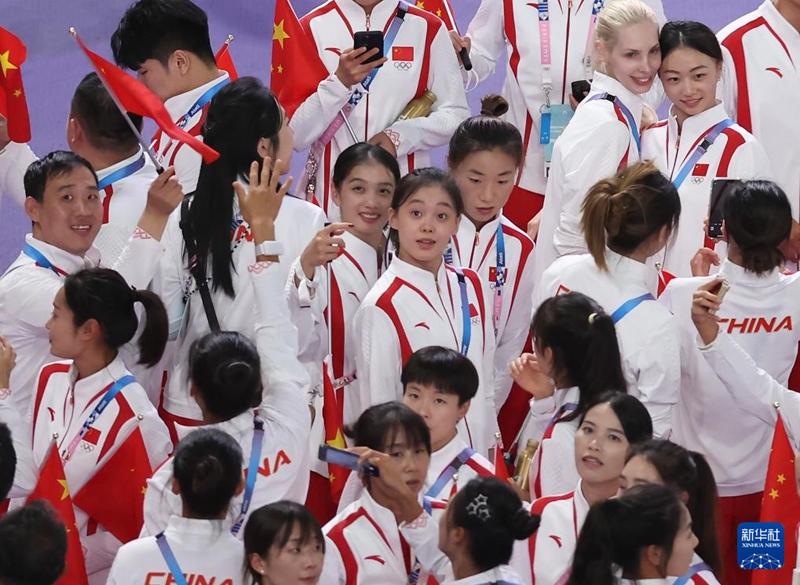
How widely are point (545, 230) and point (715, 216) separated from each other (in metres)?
1.05

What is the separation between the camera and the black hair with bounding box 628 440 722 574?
400 centimetres

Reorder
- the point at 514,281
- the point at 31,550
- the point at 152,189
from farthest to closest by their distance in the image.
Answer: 1. the point at 514,281
2. the point at 152,189
3. the point at 31,550

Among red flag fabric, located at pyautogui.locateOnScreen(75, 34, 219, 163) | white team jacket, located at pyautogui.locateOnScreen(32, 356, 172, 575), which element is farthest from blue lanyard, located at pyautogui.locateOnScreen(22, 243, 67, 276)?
red flag fabric, located at pyautogui.locateOnScreen(75, 34, 219, 163)

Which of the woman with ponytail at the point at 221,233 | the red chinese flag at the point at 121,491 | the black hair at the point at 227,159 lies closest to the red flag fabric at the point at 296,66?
the woman with ponytail at the point at 221,233

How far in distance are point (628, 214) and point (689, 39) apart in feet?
3.88

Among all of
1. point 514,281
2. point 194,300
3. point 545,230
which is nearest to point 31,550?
point 194,300

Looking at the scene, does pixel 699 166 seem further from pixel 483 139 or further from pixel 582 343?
pixel 582 343

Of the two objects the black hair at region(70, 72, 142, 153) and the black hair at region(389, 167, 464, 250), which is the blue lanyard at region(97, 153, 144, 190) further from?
the black hair at region(389, 167, 464, 250)

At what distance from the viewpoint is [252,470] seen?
4.16 metres

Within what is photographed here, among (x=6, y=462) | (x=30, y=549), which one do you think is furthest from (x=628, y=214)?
(x=30, y=549)

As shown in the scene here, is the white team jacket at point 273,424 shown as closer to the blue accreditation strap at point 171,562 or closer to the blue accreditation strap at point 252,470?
the blue accreditation strap at point 252,470

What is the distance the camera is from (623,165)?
585 centimetres

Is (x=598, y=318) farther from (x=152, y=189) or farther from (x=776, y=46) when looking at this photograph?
(x=776, y=46)

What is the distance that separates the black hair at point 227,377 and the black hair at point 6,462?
535mm
